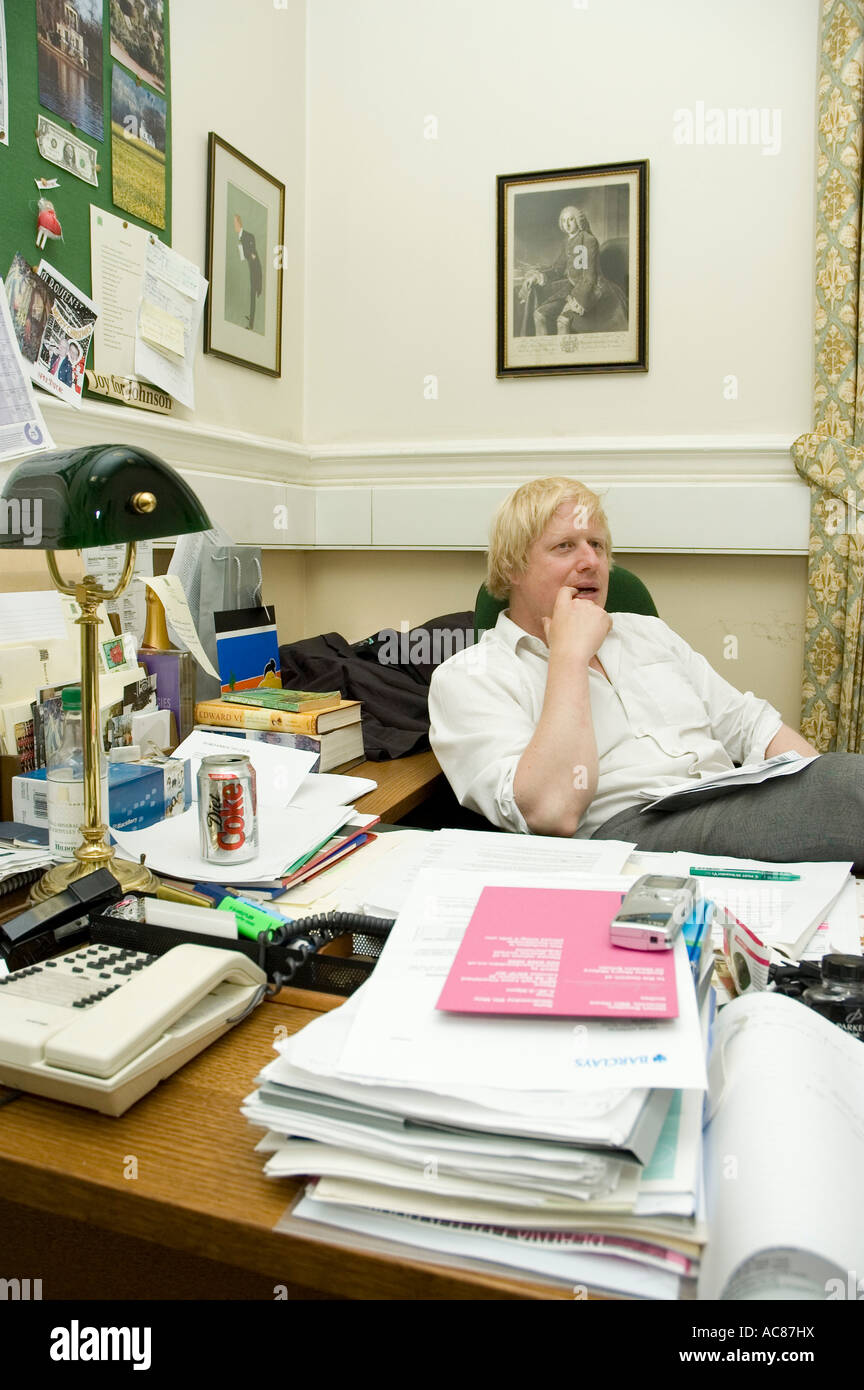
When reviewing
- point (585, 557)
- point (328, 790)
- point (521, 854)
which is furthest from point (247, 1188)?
point (585, 557)

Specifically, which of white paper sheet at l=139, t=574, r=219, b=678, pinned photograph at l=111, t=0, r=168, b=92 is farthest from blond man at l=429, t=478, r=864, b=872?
pinned photograph at l=111, t=0, r=168, b=92

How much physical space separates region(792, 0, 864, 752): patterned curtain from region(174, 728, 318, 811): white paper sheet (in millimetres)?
1463

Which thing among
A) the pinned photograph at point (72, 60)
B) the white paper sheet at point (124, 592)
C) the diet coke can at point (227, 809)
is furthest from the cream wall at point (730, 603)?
the diet coke can at point (227, 809)

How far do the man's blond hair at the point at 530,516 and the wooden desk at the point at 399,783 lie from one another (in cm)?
40

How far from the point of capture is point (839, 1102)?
0.55 metres

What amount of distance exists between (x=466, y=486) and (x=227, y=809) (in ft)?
5.52

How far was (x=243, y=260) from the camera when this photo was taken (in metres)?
2.31

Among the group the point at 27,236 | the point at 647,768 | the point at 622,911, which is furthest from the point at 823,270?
the point at 622,911

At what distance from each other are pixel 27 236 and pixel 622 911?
5.13 feet

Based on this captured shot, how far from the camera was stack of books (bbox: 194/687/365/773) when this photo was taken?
5.14 ft

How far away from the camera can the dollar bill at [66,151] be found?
1630mm

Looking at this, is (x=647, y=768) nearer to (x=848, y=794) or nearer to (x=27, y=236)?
(x=848, y=794)

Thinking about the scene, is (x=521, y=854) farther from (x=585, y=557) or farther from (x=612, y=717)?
(x=585, y=557)
